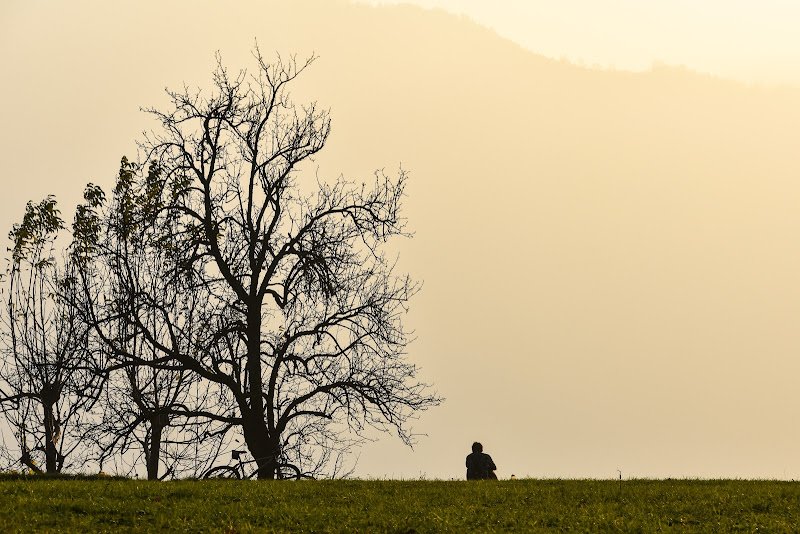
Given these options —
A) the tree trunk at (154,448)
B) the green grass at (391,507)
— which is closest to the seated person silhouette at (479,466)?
the green grass at (391,507)

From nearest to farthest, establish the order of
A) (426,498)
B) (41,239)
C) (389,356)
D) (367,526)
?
(367,526) < (426,498) < (389,356) < (41,239)

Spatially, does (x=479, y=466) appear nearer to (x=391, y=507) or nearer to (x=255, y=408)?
(x=391, y=507)

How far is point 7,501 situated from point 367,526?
19.0ft

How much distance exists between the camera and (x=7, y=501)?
13297 mm

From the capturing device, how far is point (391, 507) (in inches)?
530

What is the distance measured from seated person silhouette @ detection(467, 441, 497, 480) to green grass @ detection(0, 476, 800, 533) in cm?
318

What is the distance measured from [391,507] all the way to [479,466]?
6.20 meters

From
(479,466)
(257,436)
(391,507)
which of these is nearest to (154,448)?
(257,436)

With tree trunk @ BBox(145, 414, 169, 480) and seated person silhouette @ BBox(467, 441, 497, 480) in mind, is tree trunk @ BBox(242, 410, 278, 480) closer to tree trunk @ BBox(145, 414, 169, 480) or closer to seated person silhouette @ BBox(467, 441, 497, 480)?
tree trunk @ BBox(145, 414, 169, 480)

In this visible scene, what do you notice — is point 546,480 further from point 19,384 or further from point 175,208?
point 19,384

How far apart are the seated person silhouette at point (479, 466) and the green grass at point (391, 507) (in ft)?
10.4

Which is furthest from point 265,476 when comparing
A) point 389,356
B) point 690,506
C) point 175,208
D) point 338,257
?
point 690,506

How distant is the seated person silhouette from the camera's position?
19156 mm

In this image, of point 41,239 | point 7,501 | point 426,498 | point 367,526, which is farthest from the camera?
point 41,239
